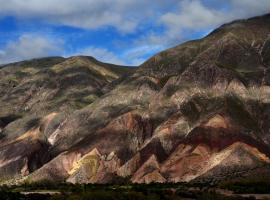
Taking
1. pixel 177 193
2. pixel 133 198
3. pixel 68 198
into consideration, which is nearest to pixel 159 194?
pixel 177 193

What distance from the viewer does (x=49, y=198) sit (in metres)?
170

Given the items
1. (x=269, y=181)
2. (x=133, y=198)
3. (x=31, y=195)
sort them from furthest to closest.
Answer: (x=269, y=181), (x=31, y=195), (x=133, y=198)

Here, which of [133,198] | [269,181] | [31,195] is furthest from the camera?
[269,181]

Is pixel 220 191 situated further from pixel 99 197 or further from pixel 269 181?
pixel 99 197

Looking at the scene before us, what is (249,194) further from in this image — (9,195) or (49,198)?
(9,195)

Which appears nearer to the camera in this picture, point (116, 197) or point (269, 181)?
point (116, 197)

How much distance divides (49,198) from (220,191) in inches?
1917

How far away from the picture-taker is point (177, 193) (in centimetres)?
17875

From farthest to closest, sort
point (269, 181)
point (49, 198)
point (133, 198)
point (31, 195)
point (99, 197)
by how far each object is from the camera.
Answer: point (269, 181) < point (31, 195) < point (49, 198) < point (133, 198) < point (99, 197)

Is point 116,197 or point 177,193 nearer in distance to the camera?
point 116,197

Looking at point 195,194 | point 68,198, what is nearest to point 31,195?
point 68,198

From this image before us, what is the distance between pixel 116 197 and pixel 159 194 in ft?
86.4

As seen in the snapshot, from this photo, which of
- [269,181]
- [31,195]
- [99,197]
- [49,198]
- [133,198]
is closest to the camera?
[99,197]

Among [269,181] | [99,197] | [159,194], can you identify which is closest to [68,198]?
[99,197]
